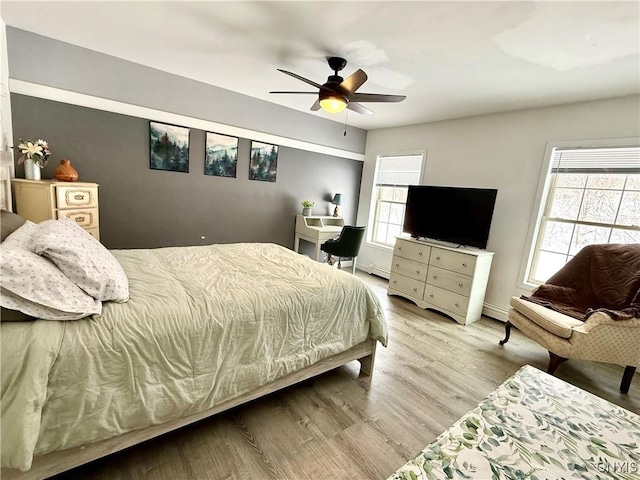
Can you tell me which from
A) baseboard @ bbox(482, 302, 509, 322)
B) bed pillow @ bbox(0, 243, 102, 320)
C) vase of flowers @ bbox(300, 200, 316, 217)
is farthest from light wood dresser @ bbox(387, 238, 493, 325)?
bed pillow @ bbox(0, 243, 102, 320)

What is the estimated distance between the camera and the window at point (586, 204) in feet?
8.95

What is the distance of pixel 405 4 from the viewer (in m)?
1.73

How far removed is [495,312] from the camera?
3.54 metres

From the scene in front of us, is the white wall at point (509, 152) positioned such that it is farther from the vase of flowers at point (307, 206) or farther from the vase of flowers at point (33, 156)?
the vase of flowers at point (33, 156)

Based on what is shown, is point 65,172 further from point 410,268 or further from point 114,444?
point 410,268

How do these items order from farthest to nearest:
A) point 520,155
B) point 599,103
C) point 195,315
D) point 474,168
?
point 474,168 < point 520,155 < point 599,103 < point 195,315

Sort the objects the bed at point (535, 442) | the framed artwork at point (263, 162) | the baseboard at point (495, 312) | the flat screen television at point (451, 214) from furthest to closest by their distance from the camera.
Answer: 1. the framed artwork at point (263, 162)
2. the baseboard at point (495, 312)
3. the flat screen television at point (451, 214)
4. the bed at point (535, 442)

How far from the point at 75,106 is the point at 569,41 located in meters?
4.23

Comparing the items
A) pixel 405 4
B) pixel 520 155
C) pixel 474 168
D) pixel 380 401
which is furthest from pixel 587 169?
pixel 380 401

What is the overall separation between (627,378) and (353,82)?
3.15m

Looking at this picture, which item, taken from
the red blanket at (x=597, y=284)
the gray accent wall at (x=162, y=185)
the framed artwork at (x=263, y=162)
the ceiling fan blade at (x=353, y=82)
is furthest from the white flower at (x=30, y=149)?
the red blanket at (x=597, y=284)

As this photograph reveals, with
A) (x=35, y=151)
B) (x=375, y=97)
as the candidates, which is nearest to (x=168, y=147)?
(x=35, y=151)

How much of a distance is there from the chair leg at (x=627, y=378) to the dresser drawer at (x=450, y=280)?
130 cm

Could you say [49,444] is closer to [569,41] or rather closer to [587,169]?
[569,41]
